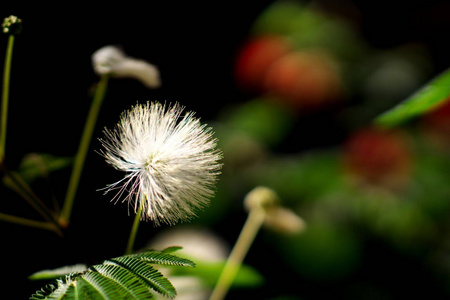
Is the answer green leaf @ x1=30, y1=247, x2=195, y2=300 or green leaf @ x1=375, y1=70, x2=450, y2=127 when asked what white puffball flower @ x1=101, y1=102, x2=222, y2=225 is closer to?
green leaf @ x1=30, y1=247, x2=195, y2=300

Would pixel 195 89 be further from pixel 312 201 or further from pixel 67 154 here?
pixel 67 154

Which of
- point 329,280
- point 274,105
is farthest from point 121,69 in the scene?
point 329,280

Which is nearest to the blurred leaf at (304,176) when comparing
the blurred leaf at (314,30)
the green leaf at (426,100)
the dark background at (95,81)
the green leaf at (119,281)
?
the dark background at (95,81)

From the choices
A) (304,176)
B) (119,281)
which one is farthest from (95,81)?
(304,176)

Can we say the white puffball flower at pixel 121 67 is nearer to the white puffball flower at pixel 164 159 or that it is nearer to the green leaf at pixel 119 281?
the white puffball flower at pixel 164 159

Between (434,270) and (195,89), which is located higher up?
(195,89)

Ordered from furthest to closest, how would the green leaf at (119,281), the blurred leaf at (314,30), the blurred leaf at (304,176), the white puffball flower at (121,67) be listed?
the blurred leaf at (314,30), the blurred leaf at (304,176), the white puffball flower at (121,67), the green leaf at (119,281)
